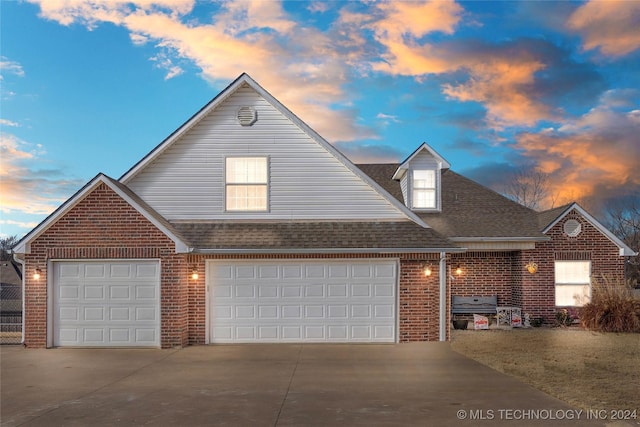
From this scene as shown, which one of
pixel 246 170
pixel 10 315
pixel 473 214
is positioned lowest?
pixel 10 315

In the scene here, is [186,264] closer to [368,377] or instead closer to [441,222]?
[368,377]

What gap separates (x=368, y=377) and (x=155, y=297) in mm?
6539

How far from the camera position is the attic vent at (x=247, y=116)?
52.4 ft

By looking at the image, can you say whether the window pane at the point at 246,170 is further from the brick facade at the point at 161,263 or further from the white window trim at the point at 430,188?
the white window trim at the point at 430,188

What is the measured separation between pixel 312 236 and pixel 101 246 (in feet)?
18.2

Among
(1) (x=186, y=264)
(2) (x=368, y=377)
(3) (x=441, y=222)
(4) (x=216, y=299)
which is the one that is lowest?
(2) (x=368, y=377)

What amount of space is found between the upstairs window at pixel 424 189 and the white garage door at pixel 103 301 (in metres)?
9.38

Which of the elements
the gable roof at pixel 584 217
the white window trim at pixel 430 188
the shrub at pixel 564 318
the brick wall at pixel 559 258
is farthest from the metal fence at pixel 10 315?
the gable roof at pixel 584 217

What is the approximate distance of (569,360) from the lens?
12320 mm

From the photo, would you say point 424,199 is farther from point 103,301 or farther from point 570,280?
point 103,301

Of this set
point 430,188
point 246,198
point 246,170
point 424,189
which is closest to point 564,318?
point 430,188

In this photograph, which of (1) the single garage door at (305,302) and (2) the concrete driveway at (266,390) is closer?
(2) the concrete driveway at (266,390)

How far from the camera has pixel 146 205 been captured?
15.6 metres

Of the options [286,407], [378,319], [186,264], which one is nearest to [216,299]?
[186,264]
